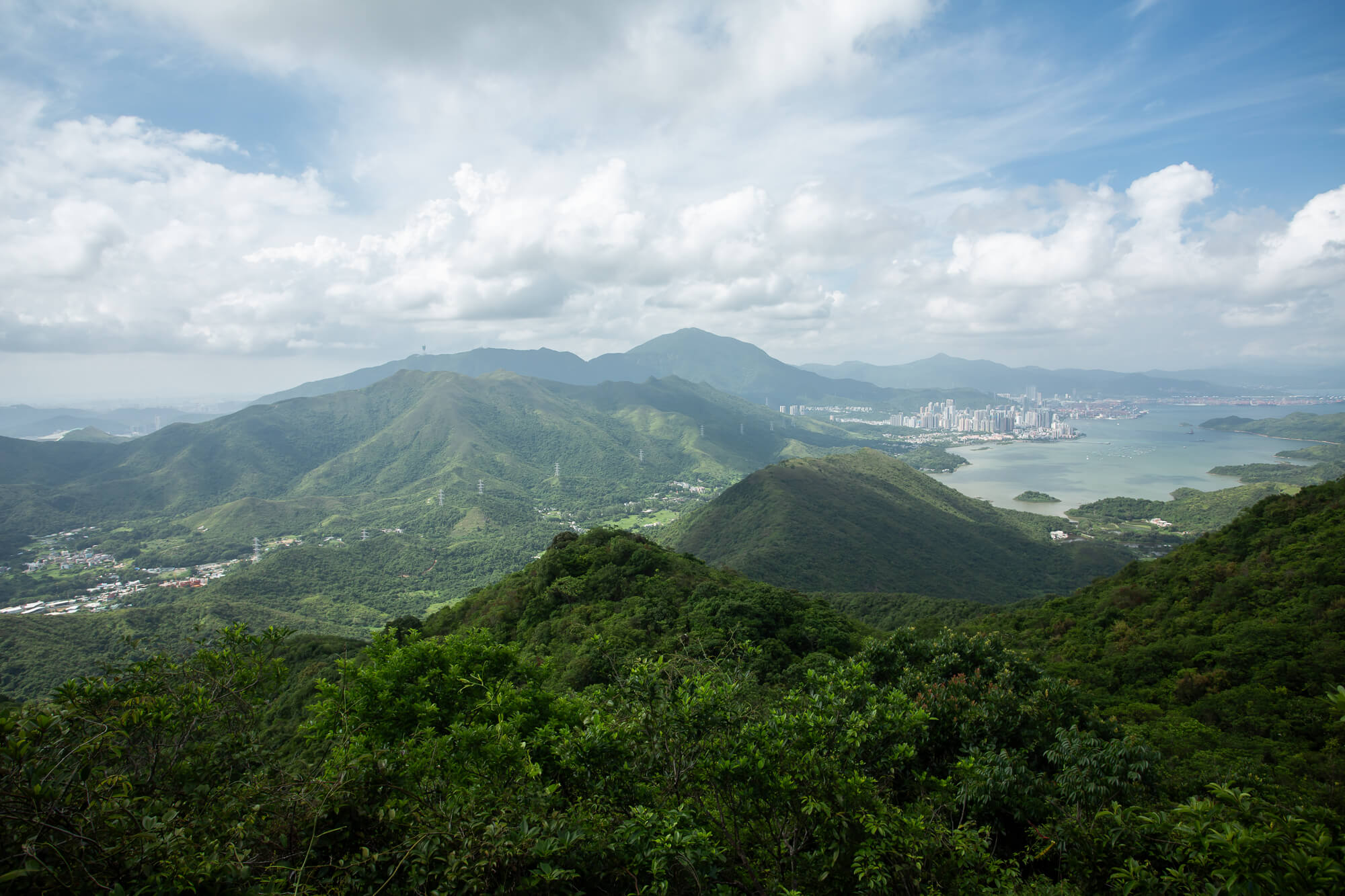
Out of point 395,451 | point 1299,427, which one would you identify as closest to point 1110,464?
point 1299,427

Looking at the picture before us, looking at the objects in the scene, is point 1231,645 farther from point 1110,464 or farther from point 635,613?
point 1110,464

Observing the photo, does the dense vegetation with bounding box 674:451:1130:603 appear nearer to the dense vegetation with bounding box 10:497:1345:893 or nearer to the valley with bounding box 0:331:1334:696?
the valley with bounding box 0:331:1334:696

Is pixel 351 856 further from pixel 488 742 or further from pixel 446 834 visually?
pixel 488 742

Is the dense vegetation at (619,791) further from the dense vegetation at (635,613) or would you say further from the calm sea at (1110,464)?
the calm sea at (1110,464)

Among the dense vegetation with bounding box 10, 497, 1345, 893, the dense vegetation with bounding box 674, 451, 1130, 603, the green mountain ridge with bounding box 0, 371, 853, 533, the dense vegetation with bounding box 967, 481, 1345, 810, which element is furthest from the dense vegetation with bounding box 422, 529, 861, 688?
the green mountain ridge with bounding box 0, 371, 853, 533

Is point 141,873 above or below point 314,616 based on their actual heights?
above

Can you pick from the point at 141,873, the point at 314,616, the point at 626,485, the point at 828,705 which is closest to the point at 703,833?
the point at 828,705

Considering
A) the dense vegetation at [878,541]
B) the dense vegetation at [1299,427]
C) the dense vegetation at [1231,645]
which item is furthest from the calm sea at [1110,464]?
the dense vegetation at [1231,645]
